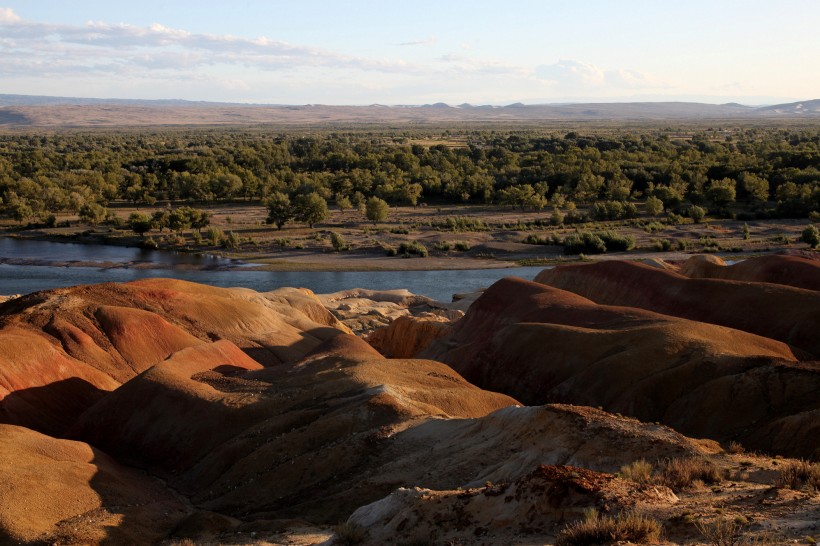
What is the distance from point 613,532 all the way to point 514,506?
7.35ft

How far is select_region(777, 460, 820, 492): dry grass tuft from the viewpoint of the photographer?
14217 mm

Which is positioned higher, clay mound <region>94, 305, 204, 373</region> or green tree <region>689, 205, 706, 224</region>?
clay mound <region>94, 305, 204, 373</region>

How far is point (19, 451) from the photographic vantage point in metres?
22.9

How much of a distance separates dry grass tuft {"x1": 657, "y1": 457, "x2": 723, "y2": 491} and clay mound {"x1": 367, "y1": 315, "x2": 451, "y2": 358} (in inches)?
1242

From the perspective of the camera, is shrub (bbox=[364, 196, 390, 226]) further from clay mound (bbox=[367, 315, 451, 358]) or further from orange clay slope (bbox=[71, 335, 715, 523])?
orange clay slope (bbox=[71, 335, 715, 523])

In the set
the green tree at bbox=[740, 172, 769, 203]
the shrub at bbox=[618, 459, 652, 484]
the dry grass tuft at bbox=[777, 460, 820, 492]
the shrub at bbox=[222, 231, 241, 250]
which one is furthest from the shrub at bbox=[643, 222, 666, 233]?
the dry grass tuft at bbox=[777, 460, 820, 492]

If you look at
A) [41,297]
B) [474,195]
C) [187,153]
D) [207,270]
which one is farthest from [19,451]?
[187,153]

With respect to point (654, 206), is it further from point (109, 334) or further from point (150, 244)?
point (109, 334)

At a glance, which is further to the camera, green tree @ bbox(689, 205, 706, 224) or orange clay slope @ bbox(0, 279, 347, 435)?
green tree @ bbox(689, 205, 706, 224)

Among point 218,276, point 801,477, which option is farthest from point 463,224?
point 801,477

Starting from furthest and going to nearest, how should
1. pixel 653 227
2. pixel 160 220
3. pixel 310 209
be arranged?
pixel 310 209 → pixel 160 220 → pixel 653 227

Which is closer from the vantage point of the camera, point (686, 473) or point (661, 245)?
point (686, 473)

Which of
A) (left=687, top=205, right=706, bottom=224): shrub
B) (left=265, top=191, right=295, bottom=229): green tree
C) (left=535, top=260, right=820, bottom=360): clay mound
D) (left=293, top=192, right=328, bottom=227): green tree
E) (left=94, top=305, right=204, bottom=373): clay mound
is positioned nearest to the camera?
(left=535, top=260, right=820, bottom=360): clay mound

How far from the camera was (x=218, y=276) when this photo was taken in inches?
2795
